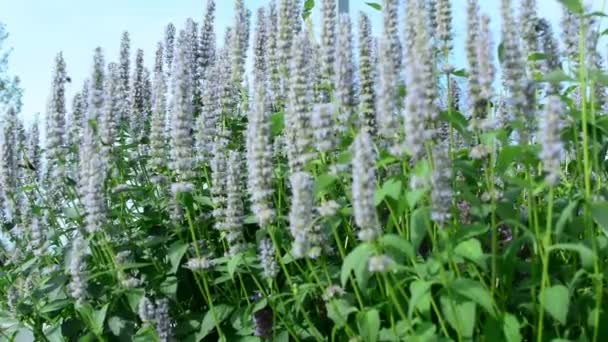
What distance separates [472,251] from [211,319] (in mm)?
1313

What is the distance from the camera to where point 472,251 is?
8.24ft

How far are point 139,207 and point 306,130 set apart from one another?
166 cm

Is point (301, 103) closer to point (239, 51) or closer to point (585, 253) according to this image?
point (585, 253)

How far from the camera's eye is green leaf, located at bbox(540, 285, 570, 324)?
250 cm

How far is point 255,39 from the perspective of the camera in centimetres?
457

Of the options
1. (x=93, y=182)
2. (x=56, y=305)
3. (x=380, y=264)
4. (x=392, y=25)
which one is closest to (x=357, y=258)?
(x=380, y=264)

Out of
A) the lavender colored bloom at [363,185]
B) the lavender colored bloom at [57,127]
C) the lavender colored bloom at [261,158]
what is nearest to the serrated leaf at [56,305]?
the lavender colored bloom at [57,127]

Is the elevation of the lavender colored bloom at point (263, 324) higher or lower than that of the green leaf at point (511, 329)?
lower

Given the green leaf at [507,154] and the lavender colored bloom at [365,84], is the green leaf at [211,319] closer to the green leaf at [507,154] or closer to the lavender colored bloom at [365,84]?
the lavender colored bloom at [365,84]

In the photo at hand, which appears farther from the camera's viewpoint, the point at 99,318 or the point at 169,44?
the point at 169,44

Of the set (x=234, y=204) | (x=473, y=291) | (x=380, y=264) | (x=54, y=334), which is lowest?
(x=54, y=334)

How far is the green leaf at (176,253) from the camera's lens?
3457 millimetres

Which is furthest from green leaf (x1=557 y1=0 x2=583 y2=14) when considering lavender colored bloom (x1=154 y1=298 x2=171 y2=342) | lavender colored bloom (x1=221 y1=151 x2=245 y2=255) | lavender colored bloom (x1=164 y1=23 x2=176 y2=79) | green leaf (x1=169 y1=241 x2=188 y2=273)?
lavender colored bloom (x1=164 y1=23 x2=176 y2=79)

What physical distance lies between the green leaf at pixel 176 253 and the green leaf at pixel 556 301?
1.47 metres
